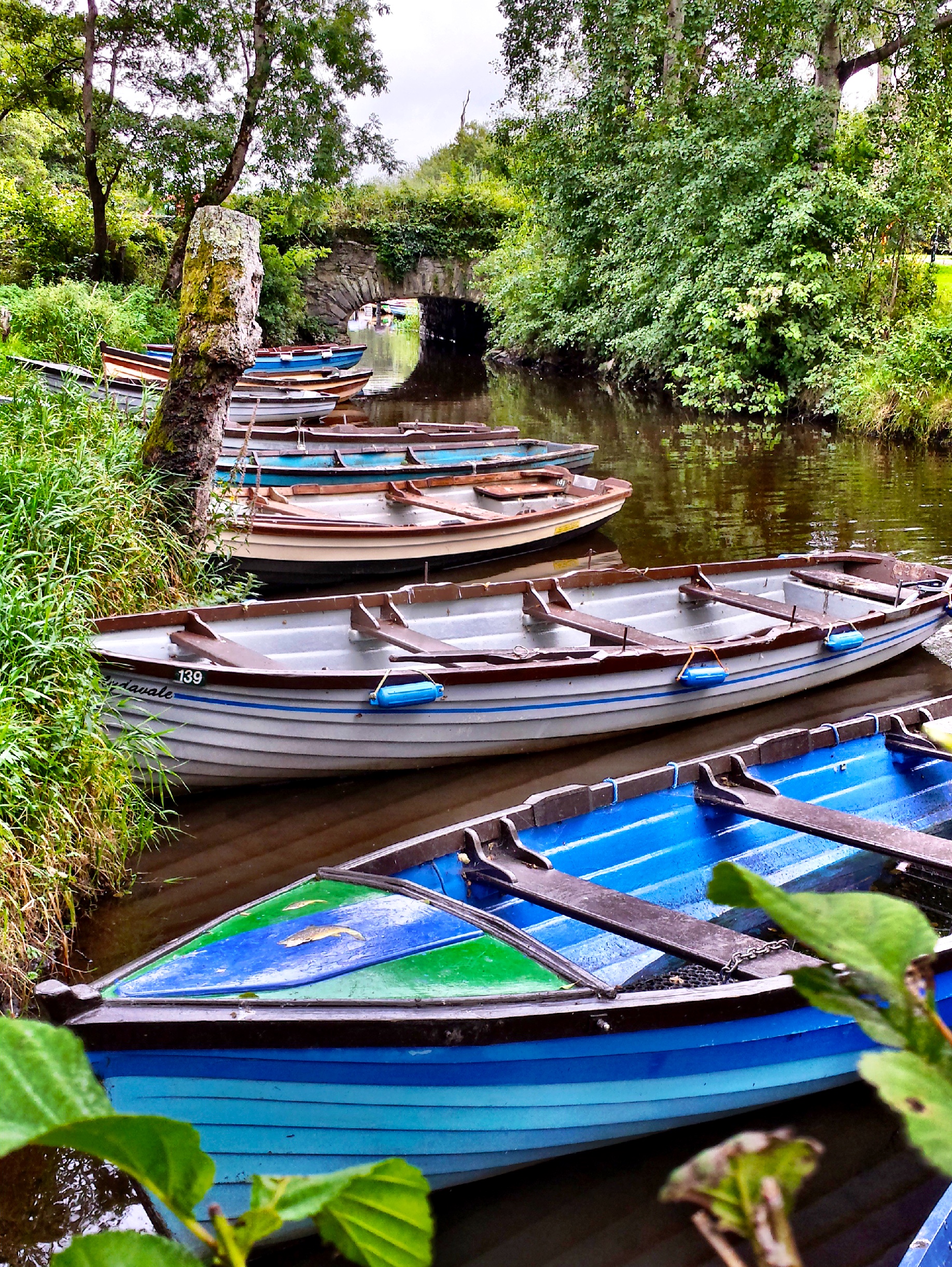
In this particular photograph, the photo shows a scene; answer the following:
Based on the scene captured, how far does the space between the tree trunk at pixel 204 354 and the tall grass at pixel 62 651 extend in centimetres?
22

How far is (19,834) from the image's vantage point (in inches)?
173

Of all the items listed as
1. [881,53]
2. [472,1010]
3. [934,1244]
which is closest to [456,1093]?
[472,1010]

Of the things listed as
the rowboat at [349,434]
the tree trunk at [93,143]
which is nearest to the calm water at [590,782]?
the rowboat at [349,434]

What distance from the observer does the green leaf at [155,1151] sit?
467mm

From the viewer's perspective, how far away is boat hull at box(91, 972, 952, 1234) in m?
2.75

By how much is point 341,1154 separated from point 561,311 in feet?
84.5

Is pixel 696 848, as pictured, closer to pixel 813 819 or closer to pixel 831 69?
pixel 813 819

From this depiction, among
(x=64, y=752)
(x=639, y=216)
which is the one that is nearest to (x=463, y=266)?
(x=639, y=216)

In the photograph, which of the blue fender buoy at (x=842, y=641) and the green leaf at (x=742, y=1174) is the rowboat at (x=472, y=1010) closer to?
the green leaf at (x=742, y=1174)

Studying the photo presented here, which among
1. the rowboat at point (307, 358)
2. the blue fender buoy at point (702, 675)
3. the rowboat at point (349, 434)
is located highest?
the rowboat at point (307, 358)

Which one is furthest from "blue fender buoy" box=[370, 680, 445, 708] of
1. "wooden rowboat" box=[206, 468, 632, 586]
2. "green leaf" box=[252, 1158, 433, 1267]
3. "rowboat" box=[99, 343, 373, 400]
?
"rowboat" box=[99, 343, 373, 400]

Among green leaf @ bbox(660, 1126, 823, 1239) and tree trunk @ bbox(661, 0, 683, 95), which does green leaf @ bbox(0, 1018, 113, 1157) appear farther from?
tree trunk @ bbox(661, 0, 683, 95)

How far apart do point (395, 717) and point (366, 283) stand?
91.8 feet

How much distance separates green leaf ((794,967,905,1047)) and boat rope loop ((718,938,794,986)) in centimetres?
277
